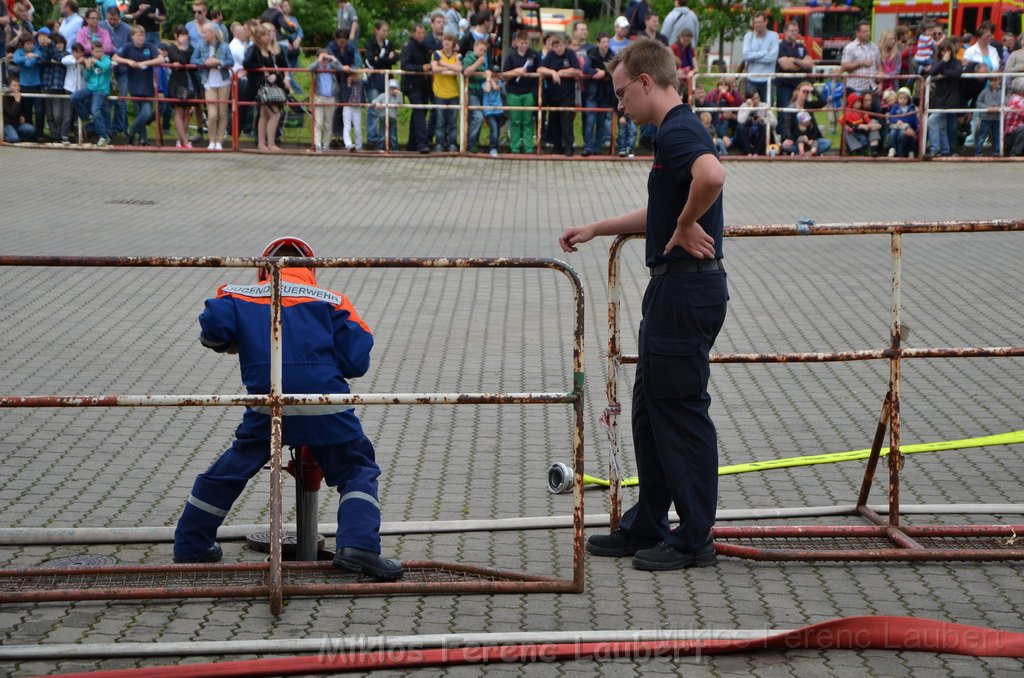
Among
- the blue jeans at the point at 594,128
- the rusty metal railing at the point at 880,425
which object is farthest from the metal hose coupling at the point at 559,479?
the blue jeans at the point at 594,128

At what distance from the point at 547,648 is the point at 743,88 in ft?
61.0

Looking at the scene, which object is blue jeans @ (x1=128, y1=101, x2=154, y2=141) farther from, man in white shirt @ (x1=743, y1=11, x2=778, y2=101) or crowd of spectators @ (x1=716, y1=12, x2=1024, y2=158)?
man in white shirt @ (x1=743, y1=11, x2=778, y2=101)

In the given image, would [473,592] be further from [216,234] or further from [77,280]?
[216,234]

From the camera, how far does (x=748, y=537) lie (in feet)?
18.5

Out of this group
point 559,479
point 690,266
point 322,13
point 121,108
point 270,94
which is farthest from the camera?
point 322,13

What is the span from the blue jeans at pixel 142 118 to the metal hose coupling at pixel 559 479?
17106mm

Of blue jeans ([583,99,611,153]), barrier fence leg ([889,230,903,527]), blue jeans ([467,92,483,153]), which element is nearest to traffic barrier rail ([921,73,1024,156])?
blue jeans ([583,99,611,153])

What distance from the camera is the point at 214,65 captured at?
68.1ft

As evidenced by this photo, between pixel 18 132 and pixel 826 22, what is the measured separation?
30812 mm

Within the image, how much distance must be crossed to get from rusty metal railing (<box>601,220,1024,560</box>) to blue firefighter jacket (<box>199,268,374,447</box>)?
3.50 feet

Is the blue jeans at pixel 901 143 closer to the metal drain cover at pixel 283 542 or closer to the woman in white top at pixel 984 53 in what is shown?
the woman in white top at pixel 984 53

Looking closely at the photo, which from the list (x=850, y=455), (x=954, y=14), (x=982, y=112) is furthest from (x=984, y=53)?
(x=850, y=455)

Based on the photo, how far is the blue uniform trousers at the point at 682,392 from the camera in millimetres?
5098

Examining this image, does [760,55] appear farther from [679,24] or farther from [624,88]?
[624,88]
